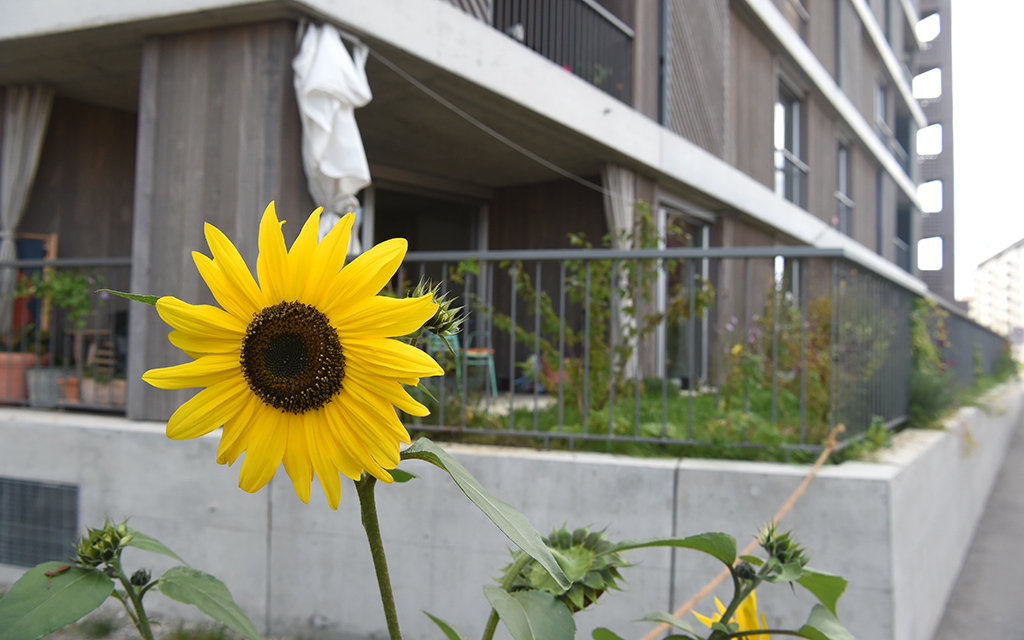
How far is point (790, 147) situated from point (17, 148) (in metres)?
11.2

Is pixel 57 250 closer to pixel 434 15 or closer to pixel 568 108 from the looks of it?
pixel 434 15

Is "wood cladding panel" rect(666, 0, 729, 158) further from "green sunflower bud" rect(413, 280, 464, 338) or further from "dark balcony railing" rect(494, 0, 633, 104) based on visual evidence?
"green sunflower bud" rect(413, 280, 464, 338)

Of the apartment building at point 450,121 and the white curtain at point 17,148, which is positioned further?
the white curtain at point 17,148

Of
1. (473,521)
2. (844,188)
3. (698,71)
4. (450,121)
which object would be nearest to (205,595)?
(473,521)

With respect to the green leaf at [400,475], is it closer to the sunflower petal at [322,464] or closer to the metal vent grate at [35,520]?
the sunflower petal at [322,464]

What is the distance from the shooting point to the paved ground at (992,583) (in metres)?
4.21

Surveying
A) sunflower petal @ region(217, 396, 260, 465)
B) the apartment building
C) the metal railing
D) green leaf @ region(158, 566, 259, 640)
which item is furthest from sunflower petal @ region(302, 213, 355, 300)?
the metal railing

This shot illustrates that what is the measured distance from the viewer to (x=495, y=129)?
6.98m

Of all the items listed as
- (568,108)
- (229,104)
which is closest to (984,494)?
(568,108)

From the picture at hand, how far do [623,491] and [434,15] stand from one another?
368cm

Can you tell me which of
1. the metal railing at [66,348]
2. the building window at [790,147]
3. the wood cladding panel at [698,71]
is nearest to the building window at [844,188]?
the building window at [790,147]

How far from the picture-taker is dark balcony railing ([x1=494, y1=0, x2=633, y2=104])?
24.6 ft

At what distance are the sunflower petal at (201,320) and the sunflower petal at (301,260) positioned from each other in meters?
0.05

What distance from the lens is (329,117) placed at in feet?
14.9
